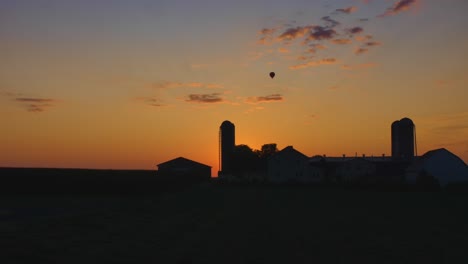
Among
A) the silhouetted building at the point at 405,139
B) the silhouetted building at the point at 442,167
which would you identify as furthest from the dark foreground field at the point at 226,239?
the silhouetted building at the point at 405,139

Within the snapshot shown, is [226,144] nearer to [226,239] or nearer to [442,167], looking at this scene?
[442,167]

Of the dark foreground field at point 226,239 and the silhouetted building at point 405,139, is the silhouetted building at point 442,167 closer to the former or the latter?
the silhouetted building at point 405,139

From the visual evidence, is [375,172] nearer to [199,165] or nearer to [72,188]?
[199,165]

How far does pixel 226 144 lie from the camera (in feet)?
384

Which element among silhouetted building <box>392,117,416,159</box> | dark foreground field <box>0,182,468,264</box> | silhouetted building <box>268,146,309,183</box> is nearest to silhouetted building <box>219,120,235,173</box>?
silhouetted building <box>268,146,309,183</box>

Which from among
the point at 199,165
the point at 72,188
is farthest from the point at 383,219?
the point at 199,165

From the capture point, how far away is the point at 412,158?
101062 millimetres

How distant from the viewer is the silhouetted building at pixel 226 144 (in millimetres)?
116188

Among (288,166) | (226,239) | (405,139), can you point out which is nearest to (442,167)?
(405,139)

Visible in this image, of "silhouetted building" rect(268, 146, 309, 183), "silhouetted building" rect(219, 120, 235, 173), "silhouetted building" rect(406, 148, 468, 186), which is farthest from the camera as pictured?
"silhouetted building" rect(219, 120, 235, 173)

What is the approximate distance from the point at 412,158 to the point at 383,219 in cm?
7793

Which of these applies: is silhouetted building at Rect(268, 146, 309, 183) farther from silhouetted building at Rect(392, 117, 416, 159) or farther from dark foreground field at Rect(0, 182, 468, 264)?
dark foreground field at Rect(0, 182, 468, 264)

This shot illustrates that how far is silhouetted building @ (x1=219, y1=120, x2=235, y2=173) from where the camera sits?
11619 cm

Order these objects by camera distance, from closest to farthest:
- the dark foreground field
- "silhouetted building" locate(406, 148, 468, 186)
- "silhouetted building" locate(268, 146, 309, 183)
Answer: the dark foreground field, "silhouetted building" locate(406, 148, 468, 186), "silhouetted building" locate(268, 146, 309, 183)
